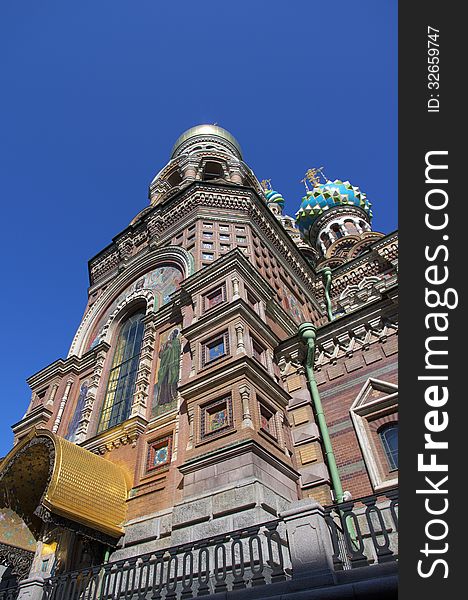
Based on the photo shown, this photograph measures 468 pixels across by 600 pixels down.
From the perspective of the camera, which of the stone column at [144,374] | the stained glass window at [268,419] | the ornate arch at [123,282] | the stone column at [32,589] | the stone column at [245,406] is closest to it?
the stone column at [32,589]

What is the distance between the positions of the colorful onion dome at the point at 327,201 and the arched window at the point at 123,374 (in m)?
22.4

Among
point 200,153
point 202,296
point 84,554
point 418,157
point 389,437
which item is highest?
point 200,153

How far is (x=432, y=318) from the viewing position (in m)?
3.75

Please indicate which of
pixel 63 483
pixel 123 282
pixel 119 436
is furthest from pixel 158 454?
pixel 123 282

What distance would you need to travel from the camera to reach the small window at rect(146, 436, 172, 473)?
984 centimetres

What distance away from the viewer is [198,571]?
5711 millimetres

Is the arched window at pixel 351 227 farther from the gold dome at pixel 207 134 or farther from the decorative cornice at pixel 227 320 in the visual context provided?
the decorative cornice at pixel 227 320

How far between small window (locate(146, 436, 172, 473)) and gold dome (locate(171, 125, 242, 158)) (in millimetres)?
20379

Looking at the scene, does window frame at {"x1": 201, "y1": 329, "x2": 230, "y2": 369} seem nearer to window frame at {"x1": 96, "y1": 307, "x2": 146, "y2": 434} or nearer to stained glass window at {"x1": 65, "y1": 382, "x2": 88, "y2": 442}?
window frame at {"x1": 96, "y1": 307, "x2": 146, "y2": 434}

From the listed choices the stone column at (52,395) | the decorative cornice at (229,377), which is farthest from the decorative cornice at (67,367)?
Answer: the decorative cornice at (229,377)

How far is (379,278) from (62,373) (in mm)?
14464

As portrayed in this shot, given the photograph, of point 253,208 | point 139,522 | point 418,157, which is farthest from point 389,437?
point 253,208

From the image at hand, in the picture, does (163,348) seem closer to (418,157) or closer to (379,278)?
(418,157)

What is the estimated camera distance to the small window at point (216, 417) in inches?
352
